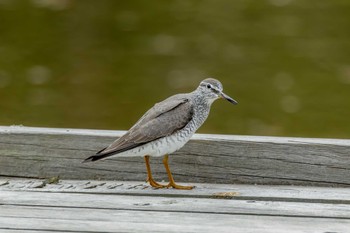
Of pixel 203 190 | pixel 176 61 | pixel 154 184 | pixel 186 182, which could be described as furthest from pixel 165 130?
pixel 176 61

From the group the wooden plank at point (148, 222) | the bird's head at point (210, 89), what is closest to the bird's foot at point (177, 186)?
the wooden plank at point (148, 222)

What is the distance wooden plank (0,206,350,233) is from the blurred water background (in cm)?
645

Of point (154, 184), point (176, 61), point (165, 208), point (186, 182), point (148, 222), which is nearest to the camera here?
point (148, 222)

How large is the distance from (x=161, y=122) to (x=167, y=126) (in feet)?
0.16

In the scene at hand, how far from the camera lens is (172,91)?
11.9 metres

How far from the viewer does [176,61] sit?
1364cm

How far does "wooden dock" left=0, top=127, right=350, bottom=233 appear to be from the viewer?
147 inches

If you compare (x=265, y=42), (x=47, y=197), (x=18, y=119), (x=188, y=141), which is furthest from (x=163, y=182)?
(x=265, y=42)

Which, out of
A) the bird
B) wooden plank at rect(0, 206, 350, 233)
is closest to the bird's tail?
the bird

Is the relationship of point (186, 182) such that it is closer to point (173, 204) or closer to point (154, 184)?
point (154, 184)

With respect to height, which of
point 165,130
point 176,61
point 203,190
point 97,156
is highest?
point 176,61

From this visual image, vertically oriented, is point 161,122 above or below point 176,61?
below

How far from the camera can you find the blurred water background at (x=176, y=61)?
1111 cm

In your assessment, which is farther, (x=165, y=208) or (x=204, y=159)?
(x=204, y=159)
